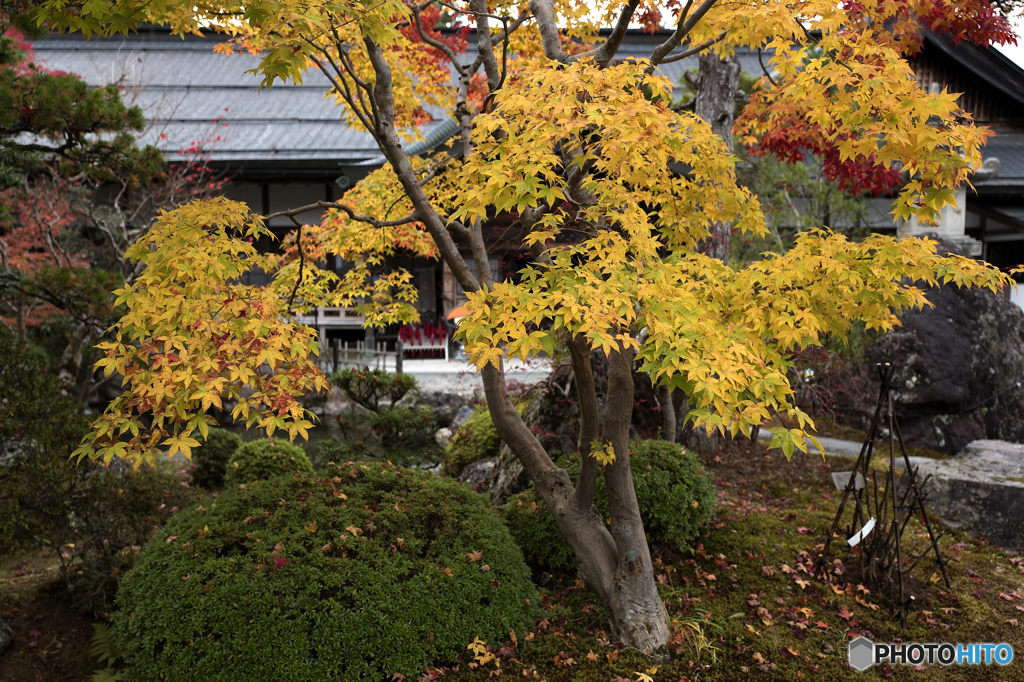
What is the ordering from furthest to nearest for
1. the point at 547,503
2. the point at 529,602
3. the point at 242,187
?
1. the point at 242,187
2. the point at 547,503
3. the point at 529,602

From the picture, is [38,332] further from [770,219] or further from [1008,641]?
[1008,641]

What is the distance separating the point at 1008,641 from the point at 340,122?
15.5m

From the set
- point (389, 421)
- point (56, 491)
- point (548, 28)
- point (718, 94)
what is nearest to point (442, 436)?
point (389, 421)

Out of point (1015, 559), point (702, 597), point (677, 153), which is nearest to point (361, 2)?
point (677, 153)

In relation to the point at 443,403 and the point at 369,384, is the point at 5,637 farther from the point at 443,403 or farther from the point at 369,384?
the point at 443,403

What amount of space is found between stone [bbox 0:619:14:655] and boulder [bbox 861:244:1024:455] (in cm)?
955

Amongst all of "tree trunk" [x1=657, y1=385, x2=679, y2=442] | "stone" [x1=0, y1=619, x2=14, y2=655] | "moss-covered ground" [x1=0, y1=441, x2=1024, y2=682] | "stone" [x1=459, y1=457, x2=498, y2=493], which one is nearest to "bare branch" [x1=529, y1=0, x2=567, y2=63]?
"tree trunk" [x1=657, y1=385, x2=679, y2=442]

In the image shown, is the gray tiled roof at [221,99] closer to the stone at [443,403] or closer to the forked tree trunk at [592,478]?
the stone at [443,403]

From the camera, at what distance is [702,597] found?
4965mm

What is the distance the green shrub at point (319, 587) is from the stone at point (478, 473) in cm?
252

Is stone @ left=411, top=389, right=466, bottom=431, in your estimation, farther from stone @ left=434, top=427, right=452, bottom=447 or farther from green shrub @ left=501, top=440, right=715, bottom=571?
green shrub @ left=501, top=440, right=715, bottom=571

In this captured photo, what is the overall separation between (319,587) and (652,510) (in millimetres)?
2669

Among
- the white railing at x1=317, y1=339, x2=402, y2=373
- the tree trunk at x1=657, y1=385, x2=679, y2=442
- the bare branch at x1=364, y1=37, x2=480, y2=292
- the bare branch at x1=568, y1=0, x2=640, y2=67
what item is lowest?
the tree trunk at x1=657, y1=385, x2=679, y2=442

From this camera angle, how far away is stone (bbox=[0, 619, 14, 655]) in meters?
4.93
